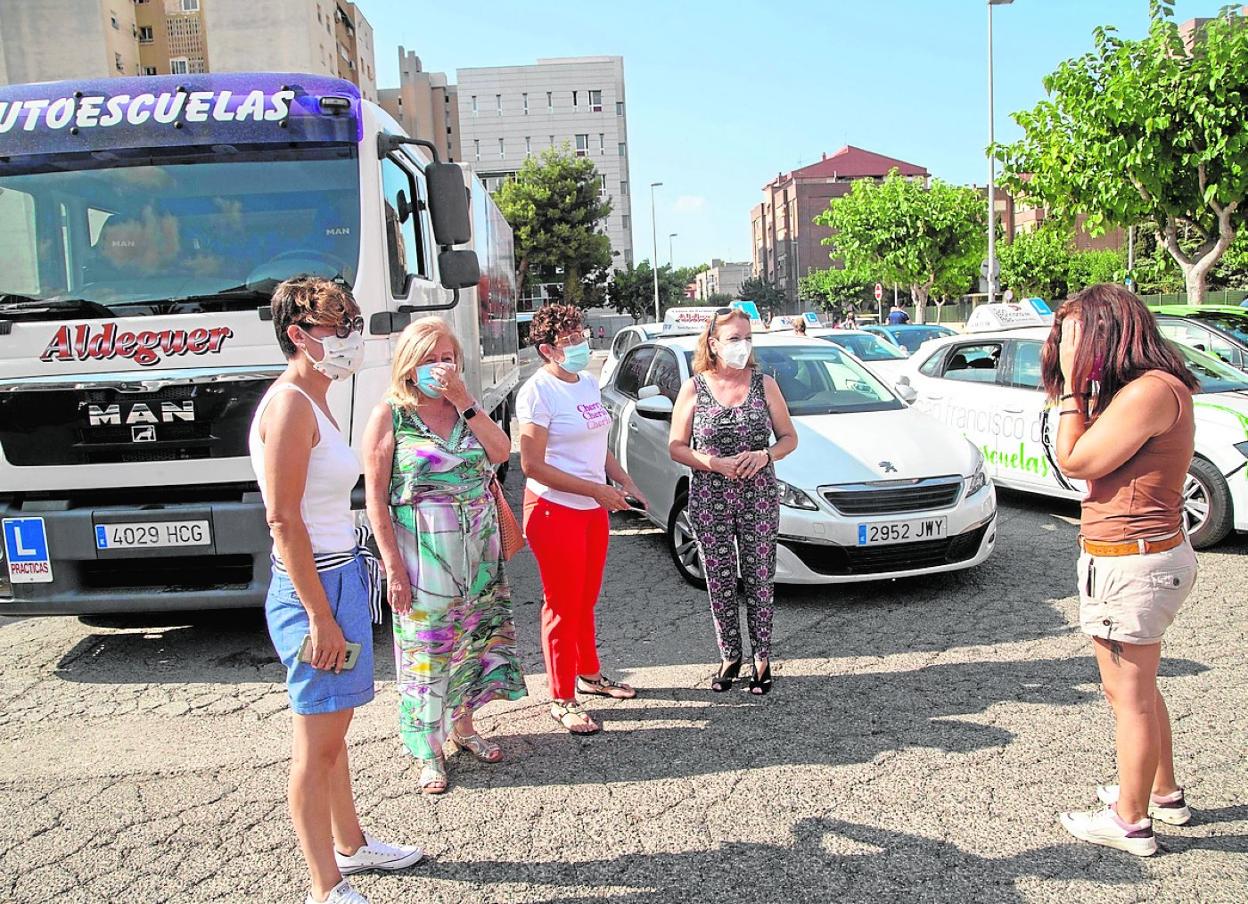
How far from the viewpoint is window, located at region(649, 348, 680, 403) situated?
7.29 meters

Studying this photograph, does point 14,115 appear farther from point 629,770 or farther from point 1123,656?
point 1123,656

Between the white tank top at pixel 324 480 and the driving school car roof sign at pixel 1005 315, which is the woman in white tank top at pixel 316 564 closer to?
the white tank top at pixel 324 480

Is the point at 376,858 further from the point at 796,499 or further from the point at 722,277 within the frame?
the point at 722,277

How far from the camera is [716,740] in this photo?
411 centimetres

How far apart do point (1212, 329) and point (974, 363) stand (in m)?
1.94

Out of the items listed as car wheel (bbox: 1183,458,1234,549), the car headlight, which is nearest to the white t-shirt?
the car headlight

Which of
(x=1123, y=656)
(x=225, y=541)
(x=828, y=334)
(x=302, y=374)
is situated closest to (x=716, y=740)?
(x=1123, y=656)

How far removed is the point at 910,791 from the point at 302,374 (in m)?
2.61

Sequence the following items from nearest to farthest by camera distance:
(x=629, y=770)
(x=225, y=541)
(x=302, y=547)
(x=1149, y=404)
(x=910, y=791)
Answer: (x=302, y=547)
(x=1149, y=404)
(x=910, y=791)
(x=629, y=770)
(x=225, y=541)

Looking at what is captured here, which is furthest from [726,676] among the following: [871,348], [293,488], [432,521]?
[871,348]

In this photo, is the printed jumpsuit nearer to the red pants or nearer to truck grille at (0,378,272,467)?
the red pants

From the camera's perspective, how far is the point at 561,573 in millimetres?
4289

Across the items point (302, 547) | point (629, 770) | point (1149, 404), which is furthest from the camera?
point (629, 770)

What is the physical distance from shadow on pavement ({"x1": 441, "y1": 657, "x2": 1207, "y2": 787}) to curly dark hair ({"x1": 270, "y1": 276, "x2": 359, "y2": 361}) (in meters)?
1.99
